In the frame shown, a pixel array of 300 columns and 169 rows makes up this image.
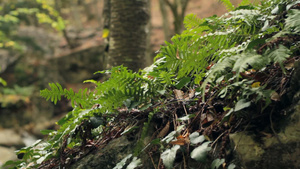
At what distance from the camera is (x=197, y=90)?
162cm

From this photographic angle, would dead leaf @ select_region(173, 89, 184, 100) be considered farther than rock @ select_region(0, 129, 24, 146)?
No

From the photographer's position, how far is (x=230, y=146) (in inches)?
51.7

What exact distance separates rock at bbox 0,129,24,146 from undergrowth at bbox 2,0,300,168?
896 centimetres

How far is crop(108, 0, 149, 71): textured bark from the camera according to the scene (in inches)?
132

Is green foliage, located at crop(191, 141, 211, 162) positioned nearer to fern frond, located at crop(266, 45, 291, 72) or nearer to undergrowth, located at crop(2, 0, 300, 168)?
undergrowth, located at crop(2, 0, 300, 168)

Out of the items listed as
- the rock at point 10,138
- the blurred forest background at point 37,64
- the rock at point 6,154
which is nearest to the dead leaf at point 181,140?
the blurred forest background at point 37,64

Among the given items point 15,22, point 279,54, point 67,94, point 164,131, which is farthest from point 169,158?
point 15,22

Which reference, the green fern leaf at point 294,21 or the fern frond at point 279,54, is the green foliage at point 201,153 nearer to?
the fern frond at point 279,54

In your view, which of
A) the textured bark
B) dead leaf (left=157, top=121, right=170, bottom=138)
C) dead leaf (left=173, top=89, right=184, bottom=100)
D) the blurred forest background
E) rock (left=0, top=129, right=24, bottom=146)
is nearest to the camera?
dead leaf (left=157, top=121, right=170, bottom=138)

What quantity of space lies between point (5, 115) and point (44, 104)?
1749mm

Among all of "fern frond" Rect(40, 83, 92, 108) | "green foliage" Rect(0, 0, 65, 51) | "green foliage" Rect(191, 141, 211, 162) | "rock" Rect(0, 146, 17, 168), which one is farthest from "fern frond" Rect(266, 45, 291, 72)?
"green foliage" Rect(0, 0, 65, 51)

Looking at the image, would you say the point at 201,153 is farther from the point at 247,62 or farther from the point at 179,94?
the point at 179,94

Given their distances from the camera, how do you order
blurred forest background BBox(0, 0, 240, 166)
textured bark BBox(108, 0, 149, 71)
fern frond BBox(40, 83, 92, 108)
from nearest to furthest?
fern frond BBox(40, 83, 92, 108)
textured bark BBox(108, 0, 149, 71)
blurred forest background BBox(0, 0, 240, 166)

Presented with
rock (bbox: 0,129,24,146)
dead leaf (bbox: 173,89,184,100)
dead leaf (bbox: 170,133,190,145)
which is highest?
dead leaf (bbox: 173,89,184,100)
